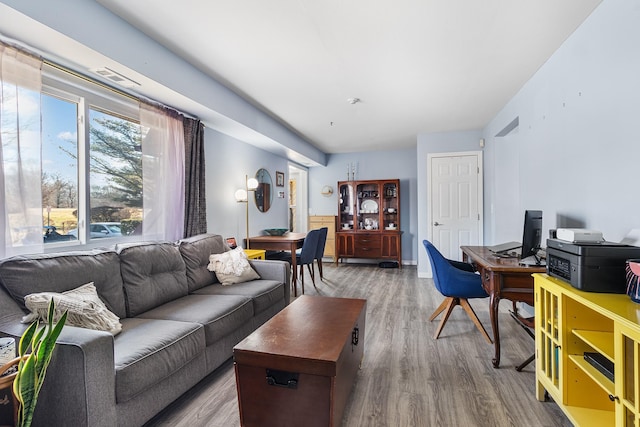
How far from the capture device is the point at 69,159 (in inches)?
89.7

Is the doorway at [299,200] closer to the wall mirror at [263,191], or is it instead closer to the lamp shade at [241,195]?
the wall mirror at [263,191]

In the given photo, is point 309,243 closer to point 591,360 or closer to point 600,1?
point 591,360

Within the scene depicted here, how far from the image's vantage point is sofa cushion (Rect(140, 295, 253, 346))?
202 centimetres

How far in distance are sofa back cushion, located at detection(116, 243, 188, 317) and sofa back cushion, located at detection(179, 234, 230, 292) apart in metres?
0.10

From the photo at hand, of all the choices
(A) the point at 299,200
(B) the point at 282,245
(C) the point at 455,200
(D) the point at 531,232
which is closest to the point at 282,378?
(D) the point at 531,232

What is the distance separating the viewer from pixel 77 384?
126cm

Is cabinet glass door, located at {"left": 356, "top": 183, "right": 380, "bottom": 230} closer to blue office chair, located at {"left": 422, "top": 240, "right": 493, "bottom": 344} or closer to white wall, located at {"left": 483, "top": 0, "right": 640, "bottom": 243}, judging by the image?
white wall, located at {"left": 483, "top": 0, "right": 640, "bottom": 243}

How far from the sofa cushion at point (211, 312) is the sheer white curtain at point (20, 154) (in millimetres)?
845

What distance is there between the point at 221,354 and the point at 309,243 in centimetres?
223

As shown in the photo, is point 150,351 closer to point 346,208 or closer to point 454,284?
point 454,284

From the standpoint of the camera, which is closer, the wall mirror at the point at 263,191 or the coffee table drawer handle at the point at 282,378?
the coffee table drawer handle at the point at 282,378

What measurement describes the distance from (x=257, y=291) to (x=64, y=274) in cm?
133

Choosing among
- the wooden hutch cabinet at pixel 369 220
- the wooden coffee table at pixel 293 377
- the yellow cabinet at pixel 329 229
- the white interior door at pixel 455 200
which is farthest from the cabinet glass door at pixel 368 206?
the wooden coffee table at pixel 293 377

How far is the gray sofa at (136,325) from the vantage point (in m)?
1.28
